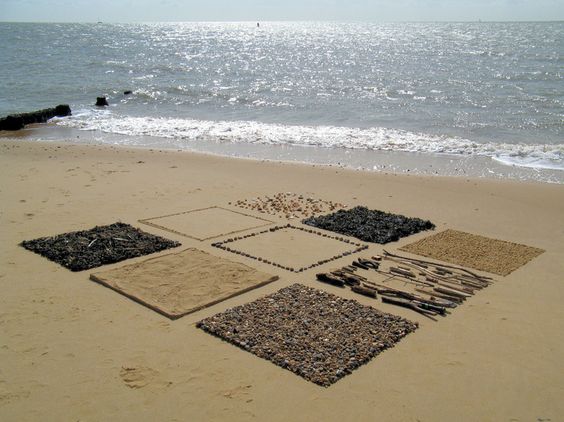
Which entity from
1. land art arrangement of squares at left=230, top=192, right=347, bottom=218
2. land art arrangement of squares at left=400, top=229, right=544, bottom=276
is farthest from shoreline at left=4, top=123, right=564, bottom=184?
land art arrangement of squares at left=400, top=229, right=544, bottom=276

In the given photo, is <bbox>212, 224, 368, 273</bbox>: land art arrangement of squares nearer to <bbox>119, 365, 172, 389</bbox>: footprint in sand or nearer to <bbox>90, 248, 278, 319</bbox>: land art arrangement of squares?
<bbox>90, 248, 278, 319</bbox>: land art arrangement of squares

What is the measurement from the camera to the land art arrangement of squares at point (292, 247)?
976 centimetres

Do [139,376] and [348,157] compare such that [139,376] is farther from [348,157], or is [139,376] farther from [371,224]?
[348,157]

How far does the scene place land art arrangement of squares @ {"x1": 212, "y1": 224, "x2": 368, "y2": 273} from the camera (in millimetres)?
9758

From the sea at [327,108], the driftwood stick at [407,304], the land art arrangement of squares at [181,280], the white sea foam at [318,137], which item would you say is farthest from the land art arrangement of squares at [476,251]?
the white sea foam at [318,137]

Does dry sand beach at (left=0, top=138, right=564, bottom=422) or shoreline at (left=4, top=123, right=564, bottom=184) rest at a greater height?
shoreline at (left=4, top=123, right=564, bottom=184)

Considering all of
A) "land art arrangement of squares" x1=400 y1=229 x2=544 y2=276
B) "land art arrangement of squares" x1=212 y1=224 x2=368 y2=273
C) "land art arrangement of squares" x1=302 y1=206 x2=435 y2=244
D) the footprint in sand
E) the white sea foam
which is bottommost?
the footprint in sand

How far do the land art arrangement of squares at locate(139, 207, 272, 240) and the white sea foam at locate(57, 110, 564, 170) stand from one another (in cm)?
950

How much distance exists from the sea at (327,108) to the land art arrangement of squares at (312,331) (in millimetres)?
10033

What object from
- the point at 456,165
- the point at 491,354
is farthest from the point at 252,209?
the point at 456,165

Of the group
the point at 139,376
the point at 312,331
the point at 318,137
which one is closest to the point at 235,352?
the point at 312,331

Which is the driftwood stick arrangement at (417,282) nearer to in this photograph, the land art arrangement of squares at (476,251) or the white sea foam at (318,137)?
the land art arrangement of squares at (476,251)

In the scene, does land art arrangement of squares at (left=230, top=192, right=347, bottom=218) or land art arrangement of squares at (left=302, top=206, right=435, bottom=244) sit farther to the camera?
land art arrangement of squares at (left=230, top=192, right=347, bottom=218)

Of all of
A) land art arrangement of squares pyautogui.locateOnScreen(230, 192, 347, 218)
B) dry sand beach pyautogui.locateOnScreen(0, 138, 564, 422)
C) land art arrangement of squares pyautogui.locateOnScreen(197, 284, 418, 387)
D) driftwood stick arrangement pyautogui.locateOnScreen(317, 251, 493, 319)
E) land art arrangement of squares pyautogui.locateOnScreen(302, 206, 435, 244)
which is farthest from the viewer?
land art arrangement of squares pyautogui.locateOnScreen(230, 192, 347, 218)
